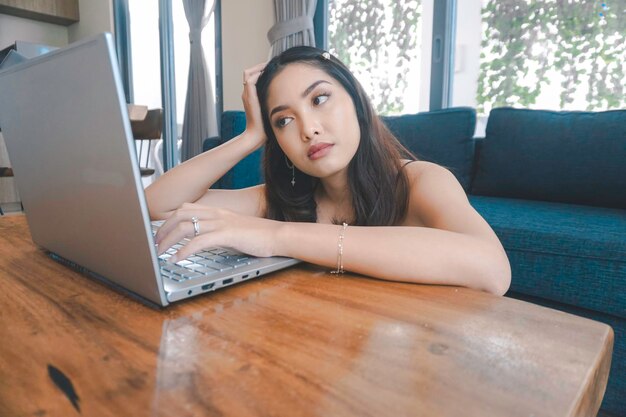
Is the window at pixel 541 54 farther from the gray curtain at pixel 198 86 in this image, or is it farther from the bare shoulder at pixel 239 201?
the gray curtain at pixel 198 86

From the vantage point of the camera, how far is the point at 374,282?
574mm

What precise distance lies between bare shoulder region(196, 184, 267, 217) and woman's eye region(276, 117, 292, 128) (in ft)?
0.93

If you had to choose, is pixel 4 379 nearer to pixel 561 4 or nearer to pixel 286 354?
pixel 286 354

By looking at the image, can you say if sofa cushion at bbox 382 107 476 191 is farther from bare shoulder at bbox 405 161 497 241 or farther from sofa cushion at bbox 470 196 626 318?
bare shoulder at bbox 405 161 497 241

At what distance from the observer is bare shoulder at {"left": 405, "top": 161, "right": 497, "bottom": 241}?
0.68m

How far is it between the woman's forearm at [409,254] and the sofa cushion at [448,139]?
1.49 metres

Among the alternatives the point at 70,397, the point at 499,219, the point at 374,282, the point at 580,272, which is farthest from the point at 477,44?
the point at 70,397

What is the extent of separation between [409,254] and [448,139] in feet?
5.33

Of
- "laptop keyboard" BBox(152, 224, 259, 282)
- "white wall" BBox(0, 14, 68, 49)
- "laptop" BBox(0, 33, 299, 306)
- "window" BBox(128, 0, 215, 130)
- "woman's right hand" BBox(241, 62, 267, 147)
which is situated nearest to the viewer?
"laptop" BBox(0, 33, 299, 306)

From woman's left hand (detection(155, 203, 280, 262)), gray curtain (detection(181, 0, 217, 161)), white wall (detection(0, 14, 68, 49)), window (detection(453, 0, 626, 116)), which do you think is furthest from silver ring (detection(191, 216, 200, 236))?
white wall (detection(0, 14, 68, 49))

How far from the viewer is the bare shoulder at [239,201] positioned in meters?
1.13

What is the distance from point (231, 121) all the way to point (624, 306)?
170 cm

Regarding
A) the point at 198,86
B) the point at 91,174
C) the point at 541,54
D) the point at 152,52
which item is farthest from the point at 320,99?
the point at 152,52

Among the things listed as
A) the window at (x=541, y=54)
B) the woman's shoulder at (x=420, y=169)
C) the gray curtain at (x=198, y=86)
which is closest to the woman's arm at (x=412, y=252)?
the woman's shoulder at (x=420, y=169)
